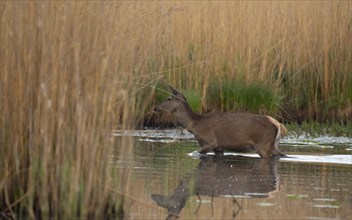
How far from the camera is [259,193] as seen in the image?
25.6 ft

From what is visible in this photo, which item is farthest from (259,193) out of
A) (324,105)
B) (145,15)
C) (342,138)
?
(324,105)

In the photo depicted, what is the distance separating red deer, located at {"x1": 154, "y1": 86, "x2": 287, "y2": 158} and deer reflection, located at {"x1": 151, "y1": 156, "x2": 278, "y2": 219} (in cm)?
26

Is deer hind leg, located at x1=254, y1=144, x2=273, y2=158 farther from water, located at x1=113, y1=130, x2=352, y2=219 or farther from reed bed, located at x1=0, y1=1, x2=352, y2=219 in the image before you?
reed bed, located at x1=0, y1=1, x2=352, y2=219

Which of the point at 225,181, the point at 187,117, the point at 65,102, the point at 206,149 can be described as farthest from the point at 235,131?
the point at 65,102

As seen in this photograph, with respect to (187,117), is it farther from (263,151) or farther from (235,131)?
(263,151)

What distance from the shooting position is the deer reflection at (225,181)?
735cm

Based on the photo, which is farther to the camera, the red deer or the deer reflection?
the red deer

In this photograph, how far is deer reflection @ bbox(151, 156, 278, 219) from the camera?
24.1ft

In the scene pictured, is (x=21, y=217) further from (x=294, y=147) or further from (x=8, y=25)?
(x=294, y=147)

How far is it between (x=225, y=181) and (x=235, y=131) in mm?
2707

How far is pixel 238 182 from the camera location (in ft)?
27.8

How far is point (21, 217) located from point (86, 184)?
579mm

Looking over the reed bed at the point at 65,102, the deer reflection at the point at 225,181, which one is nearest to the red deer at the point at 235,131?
the deer reflection at the point at 225,181

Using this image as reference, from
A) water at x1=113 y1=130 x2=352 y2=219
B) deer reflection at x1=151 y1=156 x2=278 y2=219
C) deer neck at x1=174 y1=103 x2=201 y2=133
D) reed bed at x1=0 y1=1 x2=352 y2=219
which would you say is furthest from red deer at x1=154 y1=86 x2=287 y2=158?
reed bed at x1=0 y1=1 x2=352 y2=219
